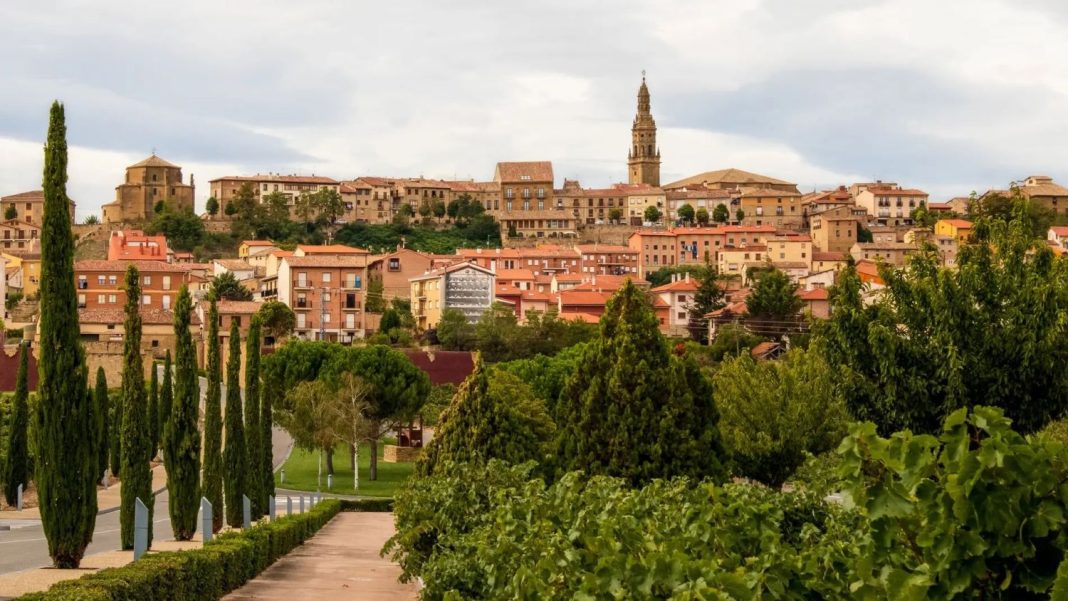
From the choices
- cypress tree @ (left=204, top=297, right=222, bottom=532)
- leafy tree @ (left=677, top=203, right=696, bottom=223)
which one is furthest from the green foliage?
leafy tree @ (left=677, top=203, right=696, bottom=223)

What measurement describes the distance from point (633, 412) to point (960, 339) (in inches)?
228

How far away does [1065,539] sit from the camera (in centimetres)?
566

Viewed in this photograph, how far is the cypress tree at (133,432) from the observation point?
2333cm

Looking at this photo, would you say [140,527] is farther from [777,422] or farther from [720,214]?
[720,214]

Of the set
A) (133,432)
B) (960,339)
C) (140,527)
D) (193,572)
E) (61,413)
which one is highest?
(960,339)

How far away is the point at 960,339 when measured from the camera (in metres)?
21.9

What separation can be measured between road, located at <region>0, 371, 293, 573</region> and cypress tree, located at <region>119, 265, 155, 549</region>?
1587 millimetres

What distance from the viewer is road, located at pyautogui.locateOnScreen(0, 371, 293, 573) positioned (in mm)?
24138

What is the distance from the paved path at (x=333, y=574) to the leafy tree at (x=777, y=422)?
9756mm

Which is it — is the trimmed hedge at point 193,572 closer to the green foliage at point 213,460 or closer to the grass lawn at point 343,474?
the green foliage at point 213,460

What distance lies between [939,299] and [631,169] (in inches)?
6499

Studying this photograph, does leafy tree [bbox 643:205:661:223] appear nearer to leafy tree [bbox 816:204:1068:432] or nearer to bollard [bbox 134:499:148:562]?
leafy tree [bbox 816:204:1068:432]

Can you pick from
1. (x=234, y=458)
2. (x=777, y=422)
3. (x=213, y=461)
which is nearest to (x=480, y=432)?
(x=213, y=461)

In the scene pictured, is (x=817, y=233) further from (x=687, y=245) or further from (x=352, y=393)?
(x=352, y=393)
